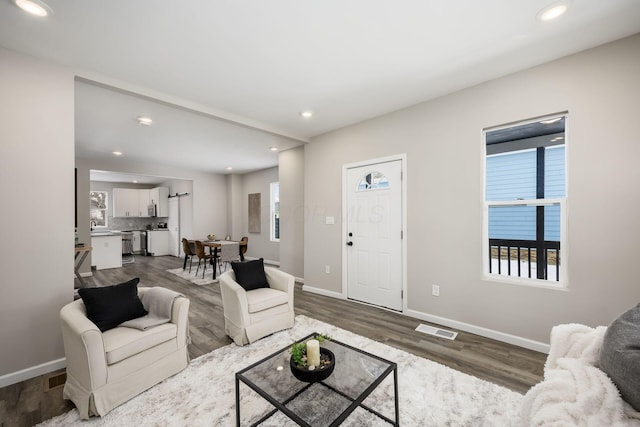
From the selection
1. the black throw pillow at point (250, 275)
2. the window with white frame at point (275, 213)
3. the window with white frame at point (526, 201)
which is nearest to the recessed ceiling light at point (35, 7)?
the black throw pillow at point (250, 275)

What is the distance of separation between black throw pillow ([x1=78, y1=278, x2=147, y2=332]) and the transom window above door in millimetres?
3083

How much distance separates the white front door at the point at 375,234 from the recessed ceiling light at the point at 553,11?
6.36ft

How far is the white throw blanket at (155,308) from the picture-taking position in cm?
218

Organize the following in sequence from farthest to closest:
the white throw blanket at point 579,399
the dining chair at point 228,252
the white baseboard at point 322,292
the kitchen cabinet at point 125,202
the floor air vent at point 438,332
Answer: the kitchen cabinet at point 125,202
the dining chair at point 228,252
the white baseboard at point 322,292
the floor air vent at point 438,332
the white throw blanket at point 579,399

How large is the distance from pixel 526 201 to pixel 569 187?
37cm

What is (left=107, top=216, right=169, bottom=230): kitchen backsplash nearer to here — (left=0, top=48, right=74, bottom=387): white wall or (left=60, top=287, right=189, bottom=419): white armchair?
(left=0, top=48, right=74, bottom=387): white wall

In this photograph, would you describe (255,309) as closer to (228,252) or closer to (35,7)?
(35,7)

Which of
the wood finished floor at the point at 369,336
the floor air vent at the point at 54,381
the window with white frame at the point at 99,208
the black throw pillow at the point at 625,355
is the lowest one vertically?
the floor air vent at the point at 54,381

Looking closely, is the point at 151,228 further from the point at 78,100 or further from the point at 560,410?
the point at 560,410

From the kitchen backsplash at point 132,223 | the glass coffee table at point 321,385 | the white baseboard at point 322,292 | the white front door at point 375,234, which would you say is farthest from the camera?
the kitchen backsplash at point 132,223

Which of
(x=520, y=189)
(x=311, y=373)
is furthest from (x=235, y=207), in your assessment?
(x=311, y=373)

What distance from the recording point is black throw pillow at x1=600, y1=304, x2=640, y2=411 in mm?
1077

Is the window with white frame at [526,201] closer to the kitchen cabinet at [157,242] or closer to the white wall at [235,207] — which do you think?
the white wall at [235,207]

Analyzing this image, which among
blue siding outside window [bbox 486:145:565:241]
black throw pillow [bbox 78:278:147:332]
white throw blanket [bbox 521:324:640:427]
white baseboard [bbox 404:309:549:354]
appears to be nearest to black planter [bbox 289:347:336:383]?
white throw blanket [bbox 521:324:640:427]
